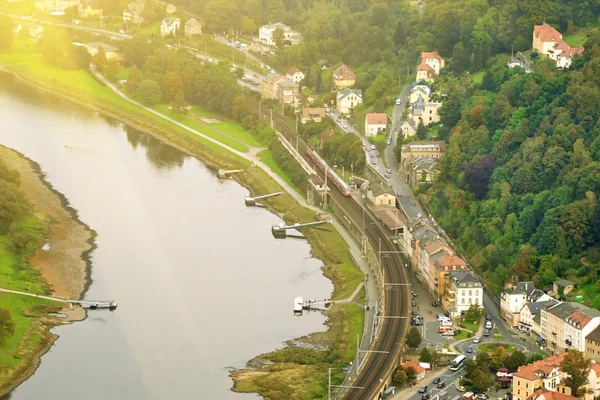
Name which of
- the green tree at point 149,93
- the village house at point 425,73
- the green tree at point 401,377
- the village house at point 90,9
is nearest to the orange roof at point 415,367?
the green tree at point 401,377

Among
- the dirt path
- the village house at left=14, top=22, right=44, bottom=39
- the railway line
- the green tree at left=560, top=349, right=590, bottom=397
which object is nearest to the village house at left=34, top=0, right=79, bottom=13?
the village house at left=14, top=22, right=44, bottom=39

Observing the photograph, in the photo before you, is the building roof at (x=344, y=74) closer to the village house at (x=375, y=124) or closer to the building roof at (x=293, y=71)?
the building roof at (x=293, y=71)

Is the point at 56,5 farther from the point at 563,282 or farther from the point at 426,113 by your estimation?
the point at 563,282

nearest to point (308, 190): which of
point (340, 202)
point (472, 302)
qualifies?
point (340, 202)

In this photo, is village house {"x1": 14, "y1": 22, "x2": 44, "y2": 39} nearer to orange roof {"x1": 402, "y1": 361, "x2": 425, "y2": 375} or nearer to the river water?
the river water

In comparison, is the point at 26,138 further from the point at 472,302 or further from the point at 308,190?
the point at 472,302

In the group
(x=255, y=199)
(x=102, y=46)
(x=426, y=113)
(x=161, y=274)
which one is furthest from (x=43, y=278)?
(x=102, y=46)
